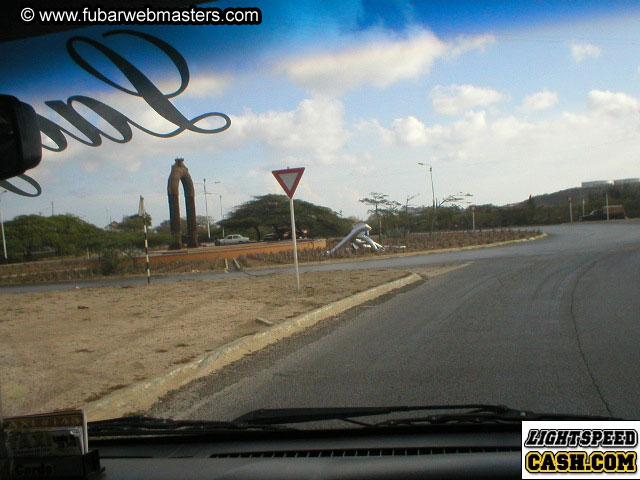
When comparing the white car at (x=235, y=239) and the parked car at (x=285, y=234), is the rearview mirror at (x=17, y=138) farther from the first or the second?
the white car at (x=235, y=239)

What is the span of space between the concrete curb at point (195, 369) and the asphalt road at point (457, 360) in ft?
0.62

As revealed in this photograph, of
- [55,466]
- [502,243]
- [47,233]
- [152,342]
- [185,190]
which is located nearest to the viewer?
[55,466]

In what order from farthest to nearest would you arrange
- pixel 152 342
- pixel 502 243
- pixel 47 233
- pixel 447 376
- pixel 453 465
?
pixel 502 243
pixel 47 233
pixel 152 342
pixel 447 376
pixel 453 465

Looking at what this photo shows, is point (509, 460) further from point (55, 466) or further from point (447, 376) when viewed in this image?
point (447, 376)

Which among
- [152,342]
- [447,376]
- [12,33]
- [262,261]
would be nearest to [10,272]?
[262,261]

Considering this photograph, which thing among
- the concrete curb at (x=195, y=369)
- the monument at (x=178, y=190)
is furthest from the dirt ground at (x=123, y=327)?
the monument at (x=178, y=190)

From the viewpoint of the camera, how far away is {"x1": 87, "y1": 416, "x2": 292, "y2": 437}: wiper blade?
10.3ft

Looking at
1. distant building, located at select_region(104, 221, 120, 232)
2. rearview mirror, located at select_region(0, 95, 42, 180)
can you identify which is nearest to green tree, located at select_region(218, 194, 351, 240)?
distant building, located at select_region(104, 221, 120, 232)

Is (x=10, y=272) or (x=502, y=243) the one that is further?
(x=502, y=243)

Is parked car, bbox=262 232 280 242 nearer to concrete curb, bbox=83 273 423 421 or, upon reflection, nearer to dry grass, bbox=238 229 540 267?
dry grass, bbox=238 229 540 267

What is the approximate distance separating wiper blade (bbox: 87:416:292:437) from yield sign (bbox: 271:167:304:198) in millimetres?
9795

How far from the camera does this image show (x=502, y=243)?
105ft

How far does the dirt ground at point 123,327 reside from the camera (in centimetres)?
600

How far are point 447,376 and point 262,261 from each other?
21.9 m
